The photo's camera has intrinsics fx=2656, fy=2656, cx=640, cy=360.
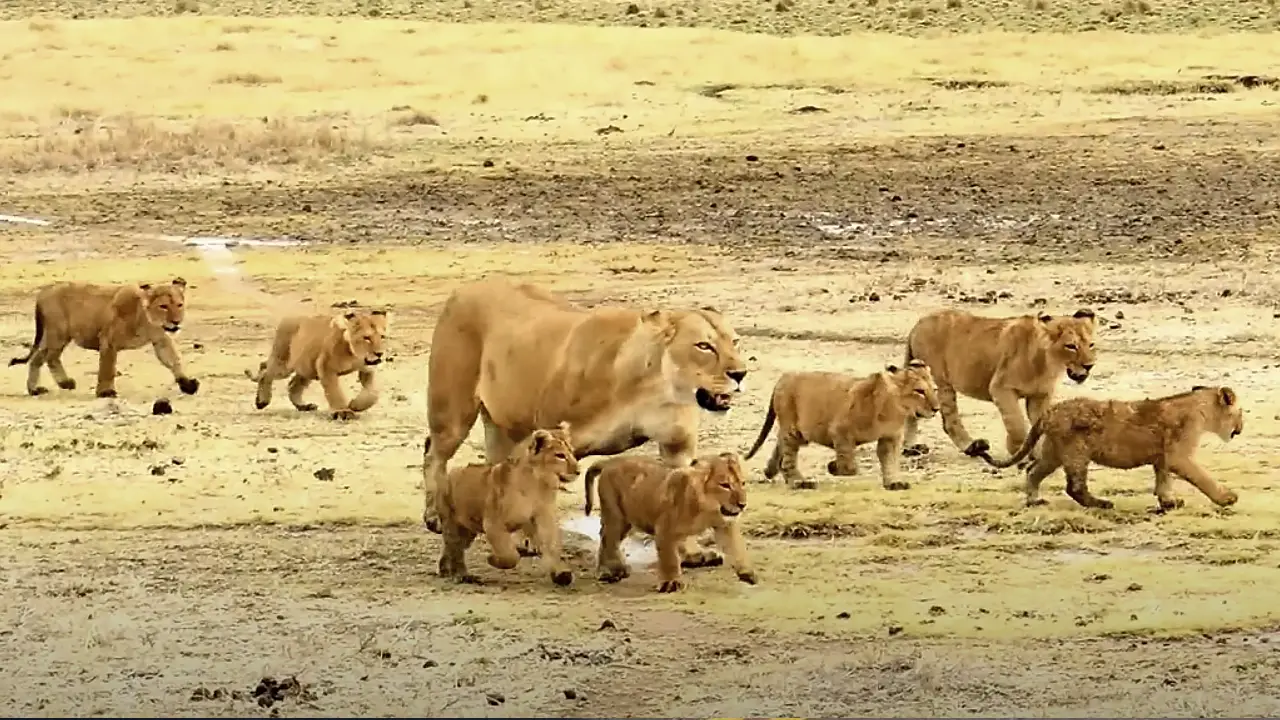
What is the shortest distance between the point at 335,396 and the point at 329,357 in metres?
0.30

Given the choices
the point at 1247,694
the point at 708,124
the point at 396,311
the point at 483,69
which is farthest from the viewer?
the point at 483,69

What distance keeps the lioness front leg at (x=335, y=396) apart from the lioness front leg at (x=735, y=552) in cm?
482

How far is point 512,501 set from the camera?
9711mm

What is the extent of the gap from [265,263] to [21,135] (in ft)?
33.1

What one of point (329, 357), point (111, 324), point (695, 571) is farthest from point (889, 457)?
point (111, 324)

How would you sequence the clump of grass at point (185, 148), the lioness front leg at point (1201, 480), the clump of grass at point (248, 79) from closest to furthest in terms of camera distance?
the lioness front leg at point (1201, 480) < the clump of grass at point (185, 148) < the clump of grass at point (248, 79)

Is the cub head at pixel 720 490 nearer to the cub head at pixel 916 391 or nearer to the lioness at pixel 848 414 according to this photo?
the lioness at pixel 848 414

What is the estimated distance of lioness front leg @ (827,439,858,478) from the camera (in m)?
12.1

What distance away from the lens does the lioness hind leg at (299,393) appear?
48.1 feet

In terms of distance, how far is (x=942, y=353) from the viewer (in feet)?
43.3

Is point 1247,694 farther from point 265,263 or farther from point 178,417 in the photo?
point 265,263

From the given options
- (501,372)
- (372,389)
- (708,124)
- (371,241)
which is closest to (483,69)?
(708,124)

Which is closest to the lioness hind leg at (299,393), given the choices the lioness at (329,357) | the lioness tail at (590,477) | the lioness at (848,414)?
the lioness at (329,357)

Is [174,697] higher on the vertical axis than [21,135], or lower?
higher
